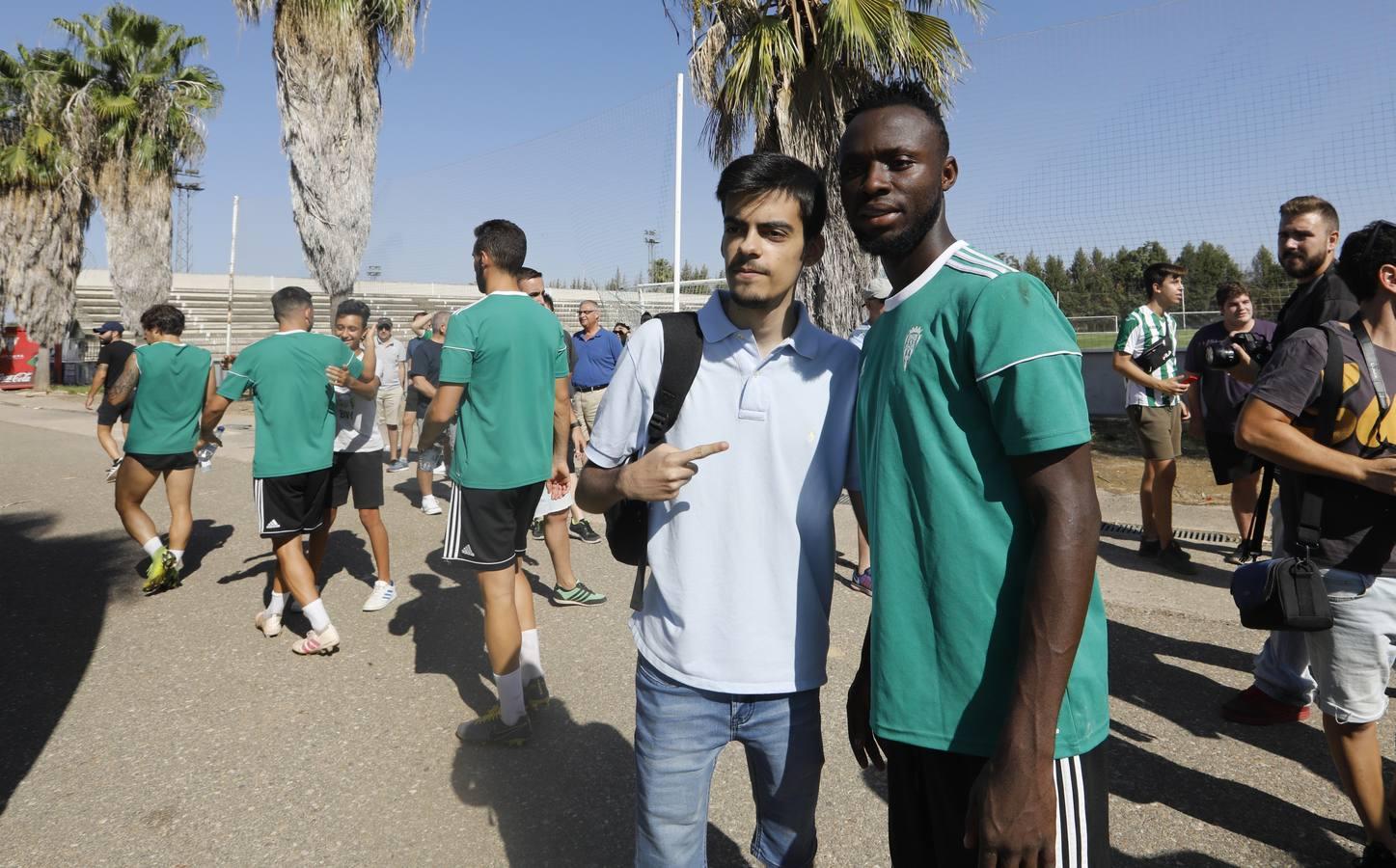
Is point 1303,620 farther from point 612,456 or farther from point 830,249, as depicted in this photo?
point 830,249

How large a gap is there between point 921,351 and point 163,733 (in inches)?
153

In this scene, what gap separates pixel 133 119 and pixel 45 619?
21.3 meters

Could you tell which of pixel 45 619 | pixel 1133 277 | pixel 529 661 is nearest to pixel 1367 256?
pixel 529 661

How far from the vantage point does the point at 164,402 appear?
584 centimetres

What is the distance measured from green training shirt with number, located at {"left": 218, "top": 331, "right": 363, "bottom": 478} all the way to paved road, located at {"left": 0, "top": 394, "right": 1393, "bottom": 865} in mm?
1055

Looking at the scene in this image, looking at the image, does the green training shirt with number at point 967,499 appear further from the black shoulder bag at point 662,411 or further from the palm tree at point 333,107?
Result: the palm tree at point 333,107

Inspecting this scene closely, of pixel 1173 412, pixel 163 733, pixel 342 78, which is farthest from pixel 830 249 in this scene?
pixel 163 733

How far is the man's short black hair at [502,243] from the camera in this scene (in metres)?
4.05

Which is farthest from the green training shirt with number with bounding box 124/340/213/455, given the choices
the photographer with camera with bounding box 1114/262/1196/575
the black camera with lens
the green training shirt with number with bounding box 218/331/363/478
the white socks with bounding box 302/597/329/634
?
the photographer with camera with bounding box 1114/262/1196/575

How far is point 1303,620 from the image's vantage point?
2545 mm

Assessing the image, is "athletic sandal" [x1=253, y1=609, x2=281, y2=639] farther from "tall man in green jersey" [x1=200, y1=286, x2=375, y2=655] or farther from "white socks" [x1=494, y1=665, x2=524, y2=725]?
"white socks" [x1=494, y1=665, x2=524, y2=725]

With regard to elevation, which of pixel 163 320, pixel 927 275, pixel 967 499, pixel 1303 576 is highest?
pixel 163 320

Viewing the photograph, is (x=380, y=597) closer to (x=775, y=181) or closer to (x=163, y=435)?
(x=163, y=435)

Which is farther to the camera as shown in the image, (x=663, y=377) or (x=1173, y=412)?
(x=1173, y=412)
